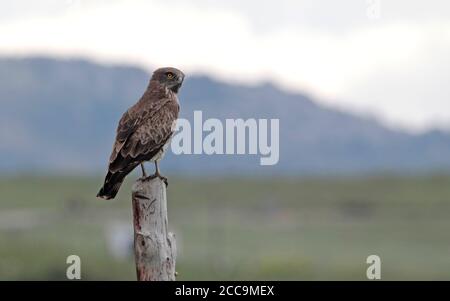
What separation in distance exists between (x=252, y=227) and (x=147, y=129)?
10025cm

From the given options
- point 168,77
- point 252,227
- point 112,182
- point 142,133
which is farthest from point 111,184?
point 252,227

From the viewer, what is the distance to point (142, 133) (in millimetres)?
16453

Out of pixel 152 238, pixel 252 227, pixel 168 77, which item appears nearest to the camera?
pixel 152 238

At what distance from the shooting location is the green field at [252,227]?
59.4 meters

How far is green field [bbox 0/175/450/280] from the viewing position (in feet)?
195

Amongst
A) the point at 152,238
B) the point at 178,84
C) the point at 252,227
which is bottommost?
the point at 152,238

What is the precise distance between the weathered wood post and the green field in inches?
1144

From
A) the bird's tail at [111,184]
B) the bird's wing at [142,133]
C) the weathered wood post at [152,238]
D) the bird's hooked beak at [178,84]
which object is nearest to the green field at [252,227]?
the bird's hooked beak at [178,84]

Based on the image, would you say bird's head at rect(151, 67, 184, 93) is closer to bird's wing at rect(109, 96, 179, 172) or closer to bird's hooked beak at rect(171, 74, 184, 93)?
bird's hooked beak at rect(171, 74, 184, 93)

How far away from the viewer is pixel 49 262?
168 feet

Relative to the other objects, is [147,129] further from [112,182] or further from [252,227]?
[252,227]

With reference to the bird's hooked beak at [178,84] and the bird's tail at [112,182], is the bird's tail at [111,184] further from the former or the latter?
the bird's hooked beak at [178,84]
